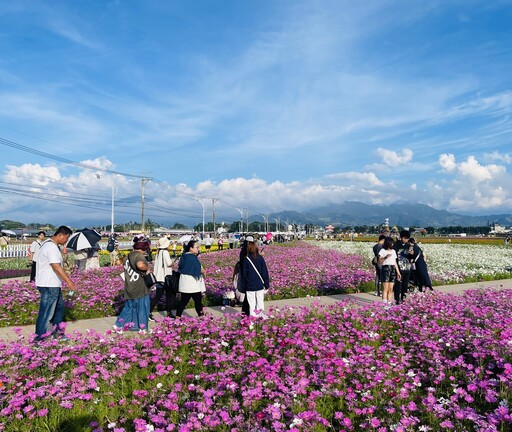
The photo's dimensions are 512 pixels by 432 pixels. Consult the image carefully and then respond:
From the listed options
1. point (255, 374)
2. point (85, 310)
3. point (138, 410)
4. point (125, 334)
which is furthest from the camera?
point (85, 310)

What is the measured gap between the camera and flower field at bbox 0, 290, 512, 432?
154 inches

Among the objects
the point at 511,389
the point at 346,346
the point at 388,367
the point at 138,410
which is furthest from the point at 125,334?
the point at 511,389

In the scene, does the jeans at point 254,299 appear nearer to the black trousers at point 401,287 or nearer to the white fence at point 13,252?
the black trousers at point 401,287

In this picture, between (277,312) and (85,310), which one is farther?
(85,310)

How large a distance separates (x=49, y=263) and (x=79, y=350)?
1803mm

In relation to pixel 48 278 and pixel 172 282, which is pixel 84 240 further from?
pixel 48 278

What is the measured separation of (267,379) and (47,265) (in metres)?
4.31

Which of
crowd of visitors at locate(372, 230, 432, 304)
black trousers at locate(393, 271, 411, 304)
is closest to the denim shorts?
crowd of visitors at locate(372, 230, 432, 304)

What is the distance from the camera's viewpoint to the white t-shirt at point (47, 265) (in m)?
6.80

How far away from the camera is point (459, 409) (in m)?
3.93

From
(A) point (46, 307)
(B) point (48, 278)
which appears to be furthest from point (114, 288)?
(B) point (48, 278)

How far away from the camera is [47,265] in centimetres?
684

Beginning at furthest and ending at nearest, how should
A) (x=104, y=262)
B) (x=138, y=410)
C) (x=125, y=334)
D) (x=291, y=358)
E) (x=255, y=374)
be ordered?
1. (x=104, y=262)
2. (x=125, y=334)
3. (x=291, y=358)
4. (x=255, y=374)
5. (x=138, y=410)

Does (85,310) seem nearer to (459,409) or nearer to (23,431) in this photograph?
(23,431)
